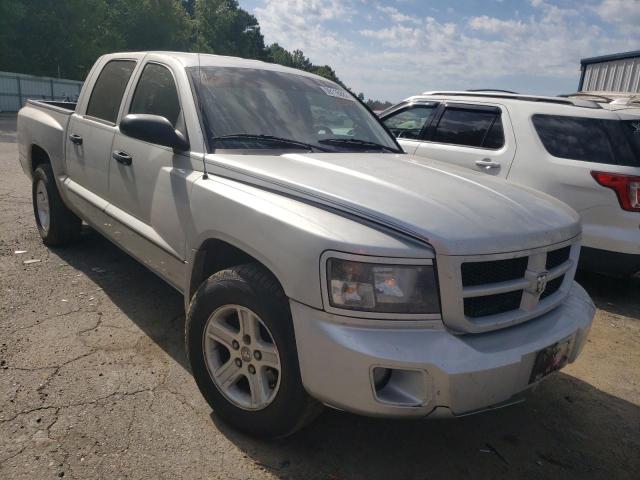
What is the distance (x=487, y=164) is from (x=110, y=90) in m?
3.66

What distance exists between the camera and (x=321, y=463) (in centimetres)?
238

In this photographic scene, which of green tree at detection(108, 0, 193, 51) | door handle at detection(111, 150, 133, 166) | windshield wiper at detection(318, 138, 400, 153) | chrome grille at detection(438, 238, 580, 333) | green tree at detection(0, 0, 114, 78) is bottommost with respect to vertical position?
chrome grille at detection(438, 238, 580, 333)

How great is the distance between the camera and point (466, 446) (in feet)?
8.48

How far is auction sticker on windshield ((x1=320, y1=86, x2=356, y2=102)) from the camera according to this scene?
3.75m

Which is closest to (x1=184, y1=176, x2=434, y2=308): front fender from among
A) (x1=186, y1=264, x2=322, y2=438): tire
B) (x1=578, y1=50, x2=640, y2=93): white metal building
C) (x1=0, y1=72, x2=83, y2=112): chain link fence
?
(x1=186, y1=264, x2=322, y2=438): tire

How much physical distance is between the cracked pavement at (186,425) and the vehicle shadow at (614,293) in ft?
2.76

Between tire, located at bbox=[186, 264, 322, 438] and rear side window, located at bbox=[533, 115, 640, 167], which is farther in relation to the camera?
rear side window, located at bbox=[533, 115, 640, 167]

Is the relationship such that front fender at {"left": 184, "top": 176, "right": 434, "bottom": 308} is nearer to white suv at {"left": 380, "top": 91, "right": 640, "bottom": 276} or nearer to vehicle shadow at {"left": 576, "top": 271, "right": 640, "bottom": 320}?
white suv at {"left": 380, "top": 91, "right": 640, "bottom": 276}

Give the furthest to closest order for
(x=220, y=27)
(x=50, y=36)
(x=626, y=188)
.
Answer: (x=220, y=27)
(x=50, y=36)
(x=626, y=188)

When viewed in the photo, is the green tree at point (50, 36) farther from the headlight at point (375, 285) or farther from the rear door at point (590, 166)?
the headlight at point (375, 285)

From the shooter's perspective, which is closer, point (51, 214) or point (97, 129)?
point (97, 129)

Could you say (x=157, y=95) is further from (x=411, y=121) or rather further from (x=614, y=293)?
(x=614, y=293)

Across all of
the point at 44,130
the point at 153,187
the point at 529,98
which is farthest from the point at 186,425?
the point at 529,98

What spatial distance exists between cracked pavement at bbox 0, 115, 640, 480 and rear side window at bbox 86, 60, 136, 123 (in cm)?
149
